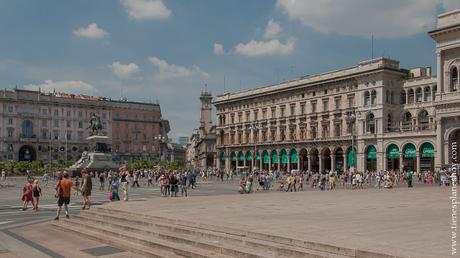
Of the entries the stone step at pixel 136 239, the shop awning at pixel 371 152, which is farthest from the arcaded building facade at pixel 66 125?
the stone step at pixel 136 239

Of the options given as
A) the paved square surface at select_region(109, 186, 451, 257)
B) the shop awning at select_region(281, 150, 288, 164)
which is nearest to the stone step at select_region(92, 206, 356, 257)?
the paved square surface at select_region(109, 186, 451, 257)

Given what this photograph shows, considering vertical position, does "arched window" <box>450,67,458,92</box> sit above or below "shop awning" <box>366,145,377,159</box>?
above

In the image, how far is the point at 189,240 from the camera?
1174 centimetres

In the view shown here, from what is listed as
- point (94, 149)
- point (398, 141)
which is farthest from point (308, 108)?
point (94, 149)

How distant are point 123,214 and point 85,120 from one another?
4188 inches

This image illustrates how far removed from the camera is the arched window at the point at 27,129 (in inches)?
4348

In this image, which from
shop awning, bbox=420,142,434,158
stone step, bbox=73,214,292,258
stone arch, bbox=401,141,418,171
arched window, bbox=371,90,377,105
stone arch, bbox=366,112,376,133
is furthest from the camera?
stone arch, bbox=366,112,376,133

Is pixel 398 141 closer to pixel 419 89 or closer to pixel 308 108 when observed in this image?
pixel 419 89

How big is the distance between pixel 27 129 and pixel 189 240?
356 ft

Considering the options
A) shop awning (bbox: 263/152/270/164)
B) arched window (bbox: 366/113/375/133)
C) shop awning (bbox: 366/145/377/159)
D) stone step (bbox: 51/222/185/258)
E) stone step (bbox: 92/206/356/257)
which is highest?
arched window (bbox: 366/113/375/133)

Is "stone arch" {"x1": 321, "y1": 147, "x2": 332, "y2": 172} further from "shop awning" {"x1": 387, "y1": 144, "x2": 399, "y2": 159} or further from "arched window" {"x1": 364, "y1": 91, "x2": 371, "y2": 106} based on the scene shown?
"shop awning" {"x1": 387, "y1": 144, "x2": 399, "y2": 159}

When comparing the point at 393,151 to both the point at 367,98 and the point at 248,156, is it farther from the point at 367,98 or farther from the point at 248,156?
the point at 248,156

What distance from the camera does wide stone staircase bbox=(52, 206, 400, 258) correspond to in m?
9.72

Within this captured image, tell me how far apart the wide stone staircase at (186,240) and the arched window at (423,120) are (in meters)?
61.1
